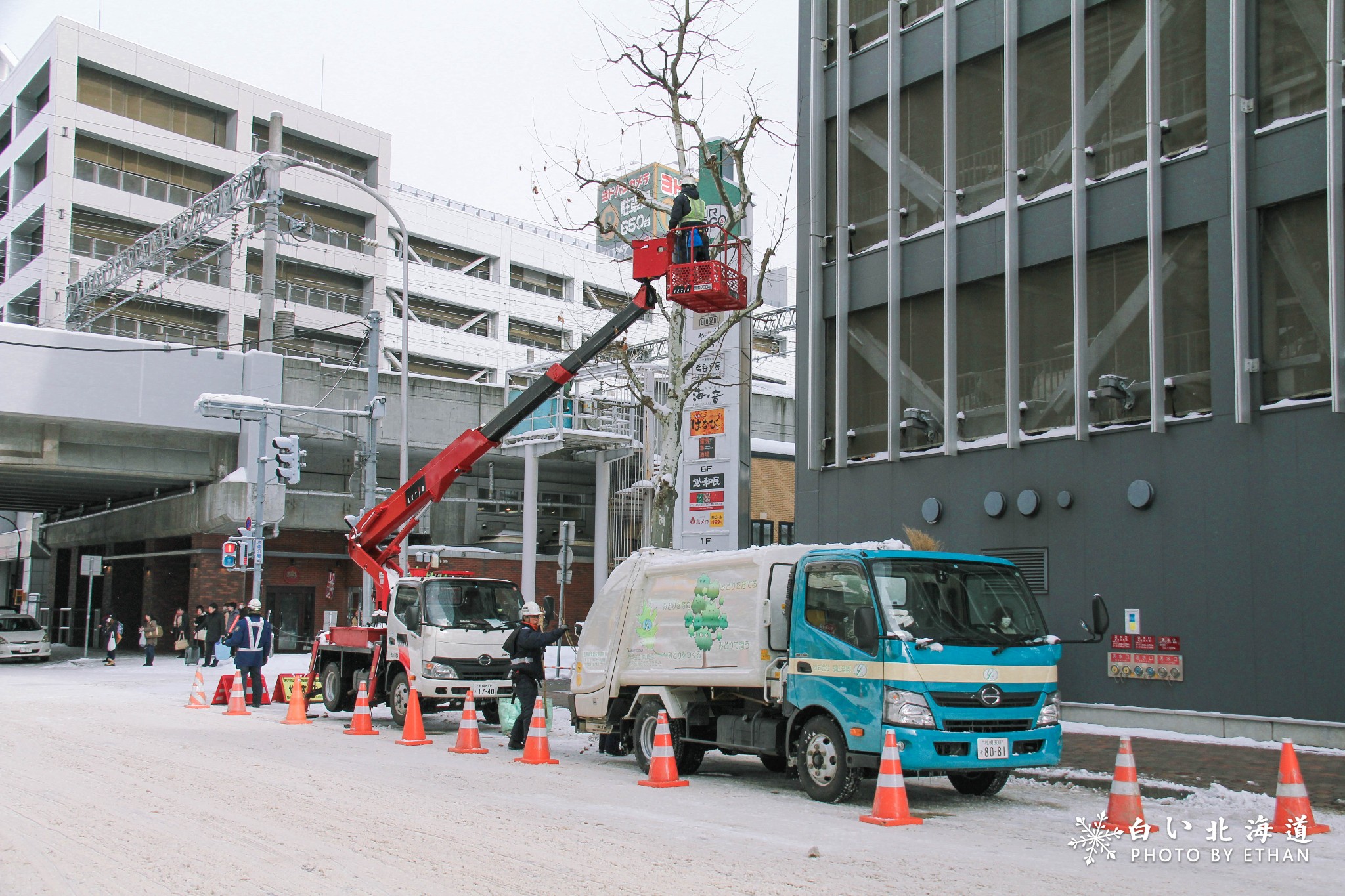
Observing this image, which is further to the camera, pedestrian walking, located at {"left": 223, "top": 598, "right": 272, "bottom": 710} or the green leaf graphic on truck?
pedestrian walking, located at {"left": 223, "top": 598, "right": 272, "bottom": 710}

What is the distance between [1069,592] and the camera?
17672mm

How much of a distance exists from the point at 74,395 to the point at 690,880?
30.7 meters

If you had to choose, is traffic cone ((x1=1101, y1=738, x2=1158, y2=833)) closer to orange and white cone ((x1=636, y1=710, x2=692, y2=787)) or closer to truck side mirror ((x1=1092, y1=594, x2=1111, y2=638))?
truck side mirror ((x1=1092, y1=594, x2=1111, y2=638))

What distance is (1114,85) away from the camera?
703 inches

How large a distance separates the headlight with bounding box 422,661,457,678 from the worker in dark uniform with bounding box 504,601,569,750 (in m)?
2.41

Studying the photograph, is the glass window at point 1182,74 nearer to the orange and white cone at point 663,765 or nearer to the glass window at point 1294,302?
the glass window at point 1294,302

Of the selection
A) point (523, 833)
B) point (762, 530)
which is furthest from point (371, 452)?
point (523, 833)

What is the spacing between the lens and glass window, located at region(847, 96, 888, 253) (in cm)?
2162

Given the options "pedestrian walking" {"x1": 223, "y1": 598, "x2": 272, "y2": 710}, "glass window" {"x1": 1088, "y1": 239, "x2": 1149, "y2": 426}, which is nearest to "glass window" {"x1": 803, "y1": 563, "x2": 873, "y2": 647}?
"glass window" {"x1": 1088, "y1": 239, "x2": 1149, "y2": 426}

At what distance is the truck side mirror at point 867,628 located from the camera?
10.1 metres

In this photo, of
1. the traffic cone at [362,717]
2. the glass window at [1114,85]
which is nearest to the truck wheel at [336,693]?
the traffic cone at [362,717]

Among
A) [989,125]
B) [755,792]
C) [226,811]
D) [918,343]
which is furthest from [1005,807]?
[989,125]

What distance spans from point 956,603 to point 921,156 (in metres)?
12.3

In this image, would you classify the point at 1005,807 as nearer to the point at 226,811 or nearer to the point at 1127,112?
the point at 226,811
